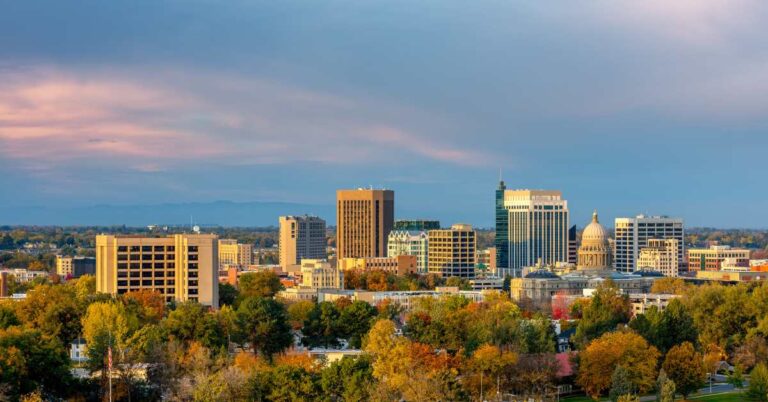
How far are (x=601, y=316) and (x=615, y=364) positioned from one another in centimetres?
2493

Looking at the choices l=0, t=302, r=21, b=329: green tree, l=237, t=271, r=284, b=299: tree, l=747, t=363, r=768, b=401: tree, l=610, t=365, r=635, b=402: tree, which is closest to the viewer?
l=610, t=365, r=635, b=402: tree

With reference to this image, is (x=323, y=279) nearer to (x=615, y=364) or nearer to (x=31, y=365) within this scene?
(x=615, y=364)

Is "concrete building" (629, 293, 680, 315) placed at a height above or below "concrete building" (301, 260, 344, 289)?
below

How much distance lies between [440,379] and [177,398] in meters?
15.6

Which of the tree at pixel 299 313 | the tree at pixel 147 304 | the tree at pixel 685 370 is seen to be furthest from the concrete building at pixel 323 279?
the tree at pixel 685 370

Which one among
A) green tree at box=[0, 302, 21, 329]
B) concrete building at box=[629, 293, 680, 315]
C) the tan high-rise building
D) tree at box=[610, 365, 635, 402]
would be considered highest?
the tan high-rise building

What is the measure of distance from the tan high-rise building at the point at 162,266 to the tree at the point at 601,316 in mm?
35392

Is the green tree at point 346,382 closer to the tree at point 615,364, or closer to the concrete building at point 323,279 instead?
the tree at point 615,364

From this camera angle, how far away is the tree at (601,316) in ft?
381

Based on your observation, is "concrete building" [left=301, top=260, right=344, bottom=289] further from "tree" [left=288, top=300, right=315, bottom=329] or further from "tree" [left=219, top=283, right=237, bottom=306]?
"tree" [left=288, top=300, right=315, bottom=329]

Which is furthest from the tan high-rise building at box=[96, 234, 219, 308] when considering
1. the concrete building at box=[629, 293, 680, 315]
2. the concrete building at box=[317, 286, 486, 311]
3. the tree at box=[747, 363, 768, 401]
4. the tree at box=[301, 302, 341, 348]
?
the tree at box=[747, 363, 768, 401]

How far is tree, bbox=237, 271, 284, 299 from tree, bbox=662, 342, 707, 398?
71.8 metres

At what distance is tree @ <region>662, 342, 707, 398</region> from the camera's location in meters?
99.2

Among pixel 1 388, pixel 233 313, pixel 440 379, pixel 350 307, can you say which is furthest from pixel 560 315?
pixel 1 388
